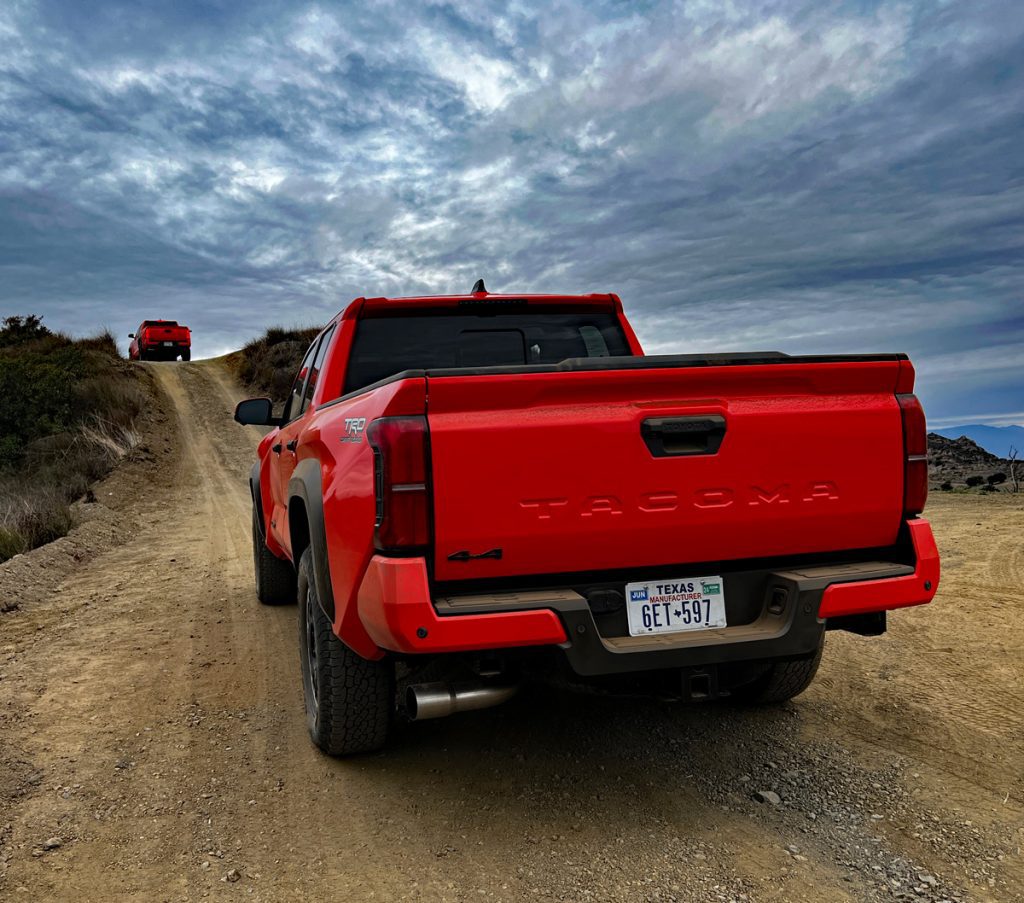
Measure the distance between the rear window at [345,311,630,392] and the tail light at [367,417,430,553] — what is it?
1524mm

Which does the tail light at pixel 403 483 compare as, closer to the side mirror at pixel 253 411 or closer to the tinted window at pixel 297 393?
the tinted window at pixel 297 393

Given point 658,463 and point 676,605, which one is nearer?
point 658,463

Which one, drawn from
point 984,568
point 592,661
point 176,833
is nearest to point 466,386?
point 592,661

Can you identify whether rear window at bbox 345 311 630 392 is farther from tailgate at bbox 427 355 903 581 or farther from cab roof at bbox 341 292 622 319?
tailgate at bbox 427 355 903 581

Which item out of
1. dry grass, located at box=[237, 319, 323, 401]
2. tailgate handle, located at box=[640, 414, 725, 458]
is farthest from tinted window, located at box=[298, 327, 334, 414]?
dry grass, located at box=[237, 319, 323, 401]

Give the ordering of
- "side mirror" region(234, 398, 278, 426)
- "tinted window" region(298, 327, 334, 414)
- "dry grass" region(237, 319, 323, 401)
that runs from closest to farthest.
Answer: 1. "tinted window" region(298, 327, 334, 414)
2. "side mirror" region(234, 398, 278, 426)
3. "dry grass" region(237, 319, 323, 401)

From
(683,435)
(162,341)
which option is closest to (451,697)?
(683,435)

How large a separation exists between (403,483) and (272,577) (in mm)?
4019

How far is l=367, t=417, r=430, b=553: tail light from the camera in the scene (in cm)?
244

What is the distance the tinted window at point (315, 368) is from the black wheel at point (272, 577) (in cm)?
178

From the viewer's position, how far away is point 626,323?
4.38 meters

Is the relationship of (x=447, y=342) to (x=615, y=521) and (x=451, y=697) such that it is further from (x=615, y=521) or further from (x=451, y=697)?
(x=451, y=697)

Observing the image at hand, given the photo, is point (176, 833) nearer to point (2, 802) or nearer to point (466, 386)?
point (2, 802)

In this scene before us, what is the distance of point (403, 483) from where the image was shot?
2443mm
